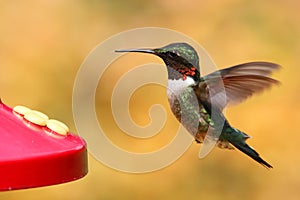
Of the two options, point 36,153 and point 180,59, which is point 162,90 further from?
point 36,153

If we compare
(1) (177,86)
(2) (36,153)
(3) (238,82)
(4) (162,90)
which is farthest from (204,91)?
(4) (162,90)

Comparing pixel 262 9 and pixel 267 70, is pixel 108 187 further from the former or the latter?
pixel 267 70

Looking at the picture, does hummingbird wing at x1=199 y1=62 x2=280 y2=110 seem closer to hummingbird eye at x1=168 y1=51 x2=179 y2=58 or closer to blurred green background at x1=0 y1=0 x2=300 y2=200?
hummingbird eye at x1=168 y1=51 x2=179 y2=58

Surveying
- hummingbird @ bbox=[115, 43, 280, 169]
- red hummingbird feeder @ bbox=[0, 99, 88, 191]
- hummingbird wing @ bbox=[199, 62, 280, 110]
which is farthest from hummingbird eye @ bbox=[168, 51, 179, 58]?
red hummingbird feeder @ bbox=[0, 99, 88, 191]

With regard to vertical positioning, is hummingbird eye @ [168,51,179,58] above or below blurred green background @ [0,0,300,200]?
above

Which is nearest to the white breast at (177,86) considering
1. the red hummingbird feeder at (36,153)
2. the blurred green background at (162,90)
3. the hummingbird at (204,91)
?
the hummingbird at (204,91)

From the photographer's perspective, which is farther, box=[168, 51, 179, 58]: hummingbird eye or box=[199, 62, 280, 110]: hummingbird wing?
box=[168, 51, 179, 58]: hummingbird eye
